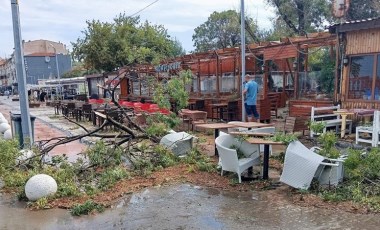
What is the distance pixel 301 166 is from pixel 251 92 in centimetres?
669

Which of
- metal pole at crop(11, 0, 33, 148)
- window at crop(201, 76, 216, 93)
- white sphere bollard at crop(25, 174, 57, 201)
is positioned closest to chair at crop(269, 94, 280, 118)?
window at crop(201, 76, 216, 93)

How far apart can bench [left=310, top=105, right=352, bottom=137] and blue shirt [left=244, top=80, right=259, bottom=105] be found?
2.17 meters

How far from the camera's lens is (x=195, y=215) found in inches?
218

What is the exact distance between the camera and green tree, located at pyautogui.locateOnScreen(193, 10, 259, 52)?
45125 millimetres

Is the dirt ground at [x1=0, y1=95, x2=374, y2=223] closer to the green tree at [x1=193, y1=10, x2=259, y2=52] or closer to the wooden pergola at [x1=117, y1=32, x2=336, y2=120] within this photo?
the wooden pergola at [x1=117, y1=32, x2=336, y2=120]

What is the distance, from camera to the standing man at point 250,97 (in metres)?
12.5

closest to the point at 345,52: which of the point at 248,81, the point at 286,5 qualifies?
the point at 248,81

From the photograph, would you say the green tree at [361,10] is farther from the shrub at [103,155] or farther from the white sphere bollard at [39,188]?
the white sphere bollard at [39,188]

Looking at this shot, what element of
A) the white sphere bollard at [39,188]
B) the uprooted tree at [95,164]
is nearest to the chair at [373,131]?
the uprooted tree at [95,164]

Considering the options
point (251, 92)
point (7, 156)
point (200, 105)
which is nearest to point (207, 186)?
point (7, 156)

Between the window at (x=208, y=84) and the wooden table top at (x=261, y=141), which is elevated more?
the window at (x=208, y=84)

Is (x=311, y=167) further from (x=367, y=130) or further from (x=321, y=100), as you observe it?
(x=321, y=100)

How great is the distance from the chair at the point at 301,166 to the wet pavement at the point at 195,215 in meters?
0.50

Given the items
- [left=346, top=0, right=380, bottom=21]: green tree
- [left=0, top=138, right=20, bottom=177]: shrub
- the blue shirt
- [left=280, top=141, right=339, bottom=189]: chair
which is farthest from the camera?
[left=346, top=0, right=380, bottom=21]: green tree
